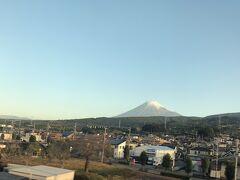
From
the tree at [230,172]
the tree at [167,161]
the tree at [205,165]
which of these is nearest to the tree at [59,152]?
the tree at [167,161]

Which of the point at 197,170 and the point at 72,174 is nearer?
the point at 72,174

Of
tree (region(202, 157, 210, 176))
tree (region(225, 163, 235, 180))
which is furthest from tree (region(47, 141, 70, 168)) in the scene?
tree (region(225, 163, 235, 180))

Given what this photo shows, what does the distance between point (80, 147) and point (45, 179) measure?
20.8 m

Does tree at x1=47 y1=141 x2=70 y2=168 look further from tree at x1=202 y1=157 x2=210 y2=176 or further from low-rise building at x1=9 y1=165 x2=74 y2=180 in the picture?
low-rise building at x1=9 y1=165 x2=74 y2=180

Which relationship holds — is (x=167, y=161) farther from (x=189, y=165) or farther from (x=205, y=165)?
(x=205, y=165)

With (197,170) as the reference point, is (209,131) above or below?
above

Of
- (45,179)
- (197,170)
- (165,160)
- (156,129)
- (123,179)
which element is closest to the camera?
(45,179)

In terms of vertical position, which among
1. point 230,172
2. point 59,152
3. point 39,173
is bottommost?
point 230,172

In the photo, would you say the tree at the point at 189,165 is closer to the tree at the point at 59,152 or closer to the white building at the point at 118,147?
the tree at the point at 59,152

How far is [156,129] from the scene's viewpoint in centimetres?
10312

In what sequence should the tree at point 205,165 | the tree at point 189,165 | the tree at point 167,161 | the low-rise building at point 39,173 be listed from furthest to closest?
1. the tree at point 167,161
2. the tree at point 205,165
3. the tree at point 189,165
4. the low-rise building at point 39,173

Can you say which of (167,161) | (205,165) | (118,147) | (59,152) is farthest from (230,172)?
(118,147)

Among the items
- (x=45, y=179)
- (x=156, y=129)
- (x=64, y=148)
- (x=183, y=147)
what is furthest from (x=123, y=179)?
(x=156, y=129)

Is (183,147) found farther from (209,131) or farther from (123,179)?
(123,179)
